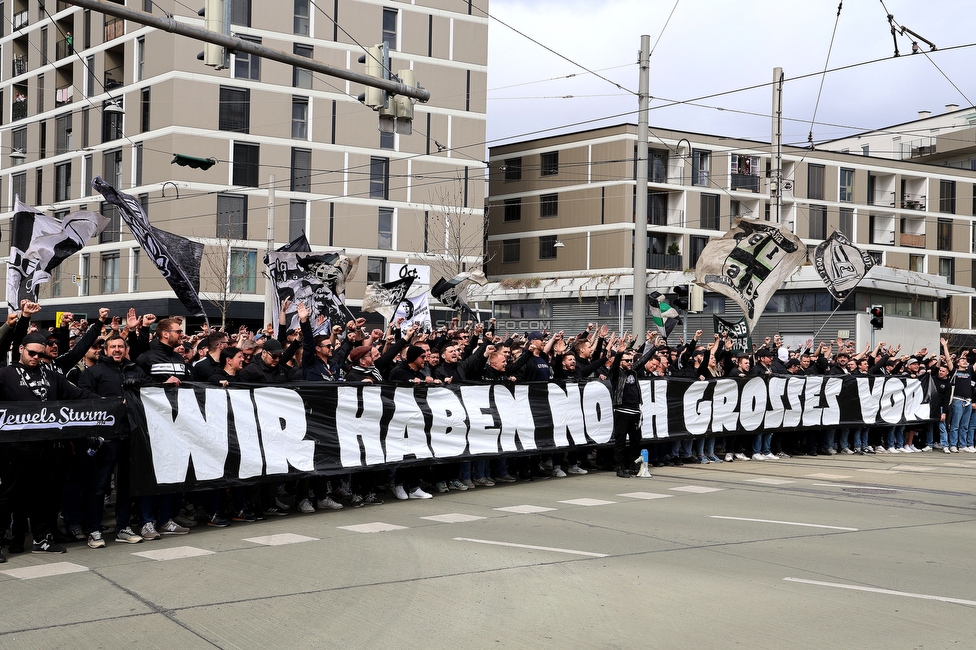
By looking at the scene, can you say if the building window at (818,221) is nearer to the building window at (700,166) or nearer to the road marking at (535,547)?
the building window at (700,166)

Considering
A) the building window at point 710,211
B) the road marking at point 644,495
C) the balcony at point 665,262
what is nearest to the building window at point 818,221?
the building window at point 710,211

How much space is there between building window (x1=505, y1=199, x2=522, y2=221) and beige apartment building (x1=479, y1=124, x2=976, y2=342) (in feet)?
0.22

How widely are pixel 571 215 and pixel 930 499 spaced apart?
48.6m

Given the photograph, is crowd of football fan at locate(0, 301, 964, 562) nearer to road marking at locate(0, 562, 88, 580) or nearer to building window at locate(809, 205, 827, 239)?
road marking at locate(0, 562, 88, 580)

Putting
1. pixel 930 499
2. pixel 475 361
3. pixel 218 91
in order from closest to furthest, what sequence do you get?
pixel 930 499
pixel 475 361
pixel 218 91

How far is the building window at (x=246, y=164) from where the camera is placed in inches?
2014

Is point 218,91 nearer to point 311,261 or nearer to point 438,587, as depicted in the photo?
point 311,261

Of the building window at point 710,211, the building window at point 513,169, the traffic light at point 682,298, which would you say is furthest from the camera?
the building window at point 513,169

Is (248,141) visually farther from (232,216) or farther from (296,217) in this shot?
(296,217)

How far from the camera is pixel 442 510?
11672mm

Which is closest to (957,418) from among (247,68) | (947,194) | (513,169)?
(247,68)

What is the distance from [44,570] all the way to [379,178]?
47.5m

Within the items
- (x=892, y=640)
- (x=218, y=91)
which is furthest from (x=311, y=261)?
(x=218, y=91)

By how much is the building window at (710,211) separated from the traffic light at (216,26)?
172ft
